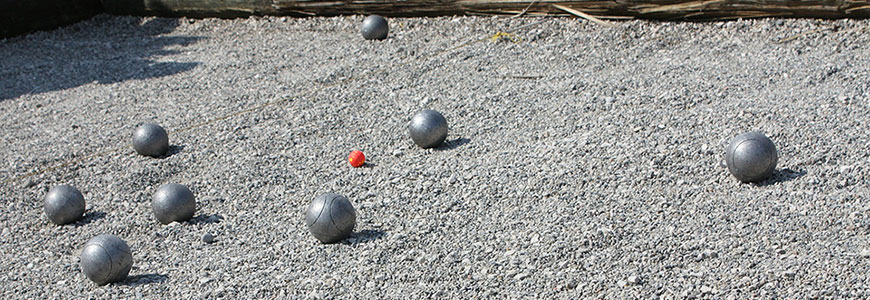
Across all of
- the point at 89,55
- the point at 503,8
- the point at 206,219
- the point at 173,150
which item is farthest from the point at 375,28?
the point at 206,219

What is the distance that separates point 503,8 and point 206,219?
489 cm

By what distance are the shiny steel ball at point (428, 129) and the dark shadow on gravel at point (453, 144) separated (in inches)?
2.7

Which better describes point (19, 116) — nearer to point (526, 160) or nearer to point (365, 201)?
point (365, 201)

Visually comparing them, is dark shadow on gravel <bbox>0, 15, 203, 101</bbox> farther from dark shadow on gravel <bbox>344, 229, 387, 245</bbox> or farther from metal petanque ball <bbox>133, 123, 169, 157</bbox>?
dark shadow on gravel <bbox>344, 229, 387, 245</bbox>

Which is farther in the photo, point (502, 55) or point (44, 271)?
point (502, 55)

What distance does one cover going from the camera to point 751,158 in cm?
488

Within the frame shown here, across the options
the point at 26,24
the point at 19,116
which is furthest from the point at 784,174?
the point at 26,24

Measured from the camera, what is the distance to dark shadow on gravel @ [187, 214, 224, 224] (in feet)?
18.2

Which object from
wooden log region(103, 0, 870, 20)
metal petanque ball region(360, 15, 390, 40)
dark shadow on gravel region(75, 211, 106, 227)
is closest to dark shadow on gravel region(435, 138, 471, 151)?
dark shadow on gravel region(75, 211, 106, 227)

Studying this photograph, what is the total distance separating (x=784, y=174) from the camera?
16.9ft

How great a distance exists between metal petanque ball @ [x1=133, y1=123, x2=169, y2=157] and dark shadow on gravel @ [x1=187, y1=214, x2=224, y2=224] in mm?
1376

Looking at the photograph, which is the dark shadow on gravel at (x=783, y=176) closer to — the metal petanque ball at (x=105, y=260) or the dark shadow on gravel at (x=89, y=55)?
the metal petanque ball at (x=105, y=260)

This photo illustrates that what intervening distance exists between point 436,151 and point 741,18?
374 centimetres

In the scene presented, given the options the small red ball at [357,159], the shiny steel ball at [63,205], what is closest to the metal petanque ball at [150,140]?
the shiny steel ball at [63,205]
